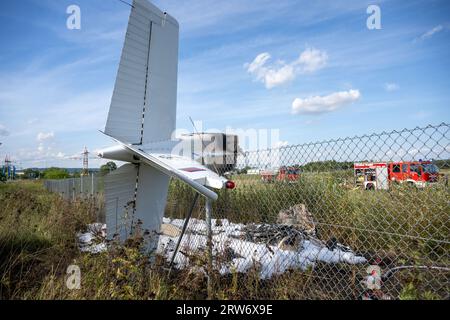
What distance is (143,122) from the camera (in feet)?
14.4

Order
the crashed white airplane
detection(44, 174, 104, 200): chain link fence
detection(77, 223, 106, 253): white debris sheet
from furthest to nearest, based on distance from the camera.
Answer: detection(44, 174, 104, 200): chain link fence, the crashed white airplane, detection(77, 223, 106, 253): white debris sheet

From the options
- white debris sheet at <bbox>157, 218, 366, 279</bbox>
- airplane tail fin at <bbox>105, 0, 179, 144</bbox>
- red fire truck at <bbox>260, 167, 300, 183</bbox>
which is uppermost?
airplane tail fin at <bbox>105, 0, 179, 144</bbox>

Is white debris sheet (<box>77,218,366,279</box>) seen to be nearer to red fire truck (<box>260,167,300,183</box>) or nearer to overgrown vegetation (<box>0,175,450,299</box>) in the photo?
overgrown vegetation (<box>0,175,450,299</box>)

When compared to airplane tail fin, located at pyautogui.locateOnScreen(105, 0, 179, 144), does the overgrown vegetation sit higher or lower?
lower

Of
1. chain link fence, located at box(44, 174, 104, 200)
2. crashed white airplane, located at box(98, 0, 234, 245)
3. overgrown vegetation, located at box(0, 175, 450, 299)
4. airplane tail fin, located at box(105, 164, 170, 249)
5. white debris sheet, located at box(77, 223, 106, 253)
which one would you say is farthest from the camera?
chain link fence, located at box(44, 174, 104, 200)

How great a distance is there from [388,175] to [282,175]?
133 centimetres

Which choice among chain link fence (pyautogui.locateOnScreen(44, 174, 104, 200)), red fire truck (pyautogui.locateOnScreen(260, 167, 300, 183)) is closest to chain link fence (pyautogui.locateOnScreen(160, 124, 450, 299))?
red fire truck (pyautogui.locateOnScreen(260, 167, 300, 183))

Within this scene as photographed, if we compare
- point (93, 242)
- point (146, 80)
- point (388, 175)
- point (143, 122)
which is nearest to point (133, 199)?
point (93, 242)

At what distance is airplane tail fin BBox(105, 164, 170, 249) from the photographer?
4211mm

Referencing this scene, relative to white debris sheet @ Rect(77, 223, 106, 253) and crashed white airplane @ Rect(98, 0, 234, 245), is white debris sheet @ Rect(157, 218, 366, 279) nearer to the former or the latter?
crashed white airplane @ Rect(98, 0, 234, 245)

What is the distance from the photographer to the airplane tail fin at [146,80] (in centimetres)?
408

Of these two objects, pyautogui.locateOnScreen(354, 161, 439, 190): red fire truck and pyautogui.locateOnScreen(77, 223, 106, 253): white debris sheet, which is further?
pyautogui.locateOnScreen(77, 223, 106, 253): white debris sheet

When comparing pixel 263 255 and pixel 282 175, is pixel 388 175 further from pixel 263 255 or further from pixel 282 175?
pixel 263 255
